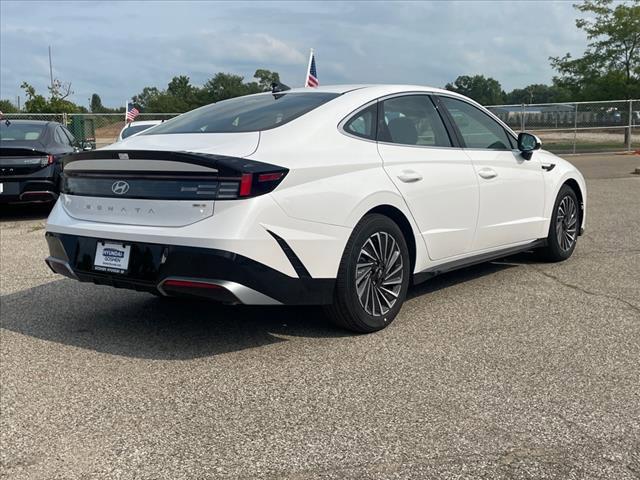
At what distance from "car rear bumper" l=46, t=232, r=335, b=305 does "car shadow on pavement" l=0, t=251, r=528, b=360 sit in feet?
1.53

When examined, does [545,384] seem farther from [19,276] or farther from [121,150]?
[19,276]

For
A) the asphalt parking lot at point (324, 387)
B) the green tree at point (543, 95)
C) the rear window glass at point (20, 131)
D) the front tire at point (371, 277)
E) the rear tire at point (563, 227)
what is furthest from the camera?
the green tree at point (543, 95)

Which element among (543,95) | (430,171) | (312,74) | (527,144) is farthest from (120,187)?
(543,95)

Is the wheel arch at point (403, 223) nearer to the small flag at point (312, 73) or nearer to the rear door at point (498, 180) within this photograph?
the rear door at point (498, 180)

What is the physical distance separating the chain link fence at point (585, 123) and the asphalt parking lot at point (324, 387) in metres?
19.4

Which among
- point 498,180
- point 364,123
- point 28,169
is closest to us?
point 364,123

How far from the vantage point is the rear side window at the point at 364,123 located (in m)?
4.55

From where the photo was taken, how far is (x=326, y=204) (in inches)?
162

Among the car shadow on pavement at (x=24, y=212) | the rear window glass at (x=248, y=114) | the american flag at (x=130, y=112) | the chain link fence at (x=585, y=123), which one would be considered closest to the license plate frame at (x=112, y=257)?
the rear window glass at (x=248, y=114)

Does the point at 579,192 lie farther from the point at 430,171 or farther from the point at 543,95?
the point at 543,95

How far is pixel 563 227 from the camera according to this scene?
21.9 feet

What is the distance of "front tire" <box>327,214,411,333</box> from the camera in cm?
427

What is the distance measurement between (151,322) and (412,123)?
2343mm

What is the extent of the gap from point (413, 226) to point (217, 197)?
5.02 ft
